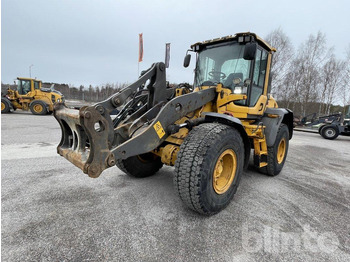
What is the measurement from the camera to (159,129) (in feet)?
8.28

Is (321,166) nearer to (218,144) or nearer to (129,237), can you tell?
(218,144)

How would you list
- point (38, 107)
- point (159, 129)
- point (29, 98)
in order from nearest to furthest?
1. point (159, 129)
2. point (38, 107)
3. point (29, 98)

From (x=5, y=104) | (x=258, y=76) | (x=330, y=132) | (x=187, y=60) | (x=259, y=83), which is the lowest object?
(x=330, y=132)

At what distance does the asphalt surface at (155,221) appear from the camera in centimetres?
192

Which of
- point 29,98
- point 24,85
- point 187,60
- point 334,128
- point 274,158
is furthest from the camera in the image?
point 24,85

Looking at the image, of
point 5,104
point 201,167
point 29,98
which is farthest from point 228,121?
point 5,104

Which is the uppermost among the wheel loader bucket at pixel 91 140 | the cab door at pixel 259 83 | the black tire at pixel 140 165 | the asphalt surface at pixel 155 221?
the cab door at pixel 259 83

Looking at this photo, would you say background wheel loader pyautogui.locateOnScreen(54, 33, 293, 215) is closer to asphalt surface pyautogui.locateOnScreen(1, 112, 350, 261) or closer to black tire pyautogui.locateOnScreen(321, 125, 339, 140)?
asphalt surface pyautogui.locateOnScreen(1, 112, 350, 261)

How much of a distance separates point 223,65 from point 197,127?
4.87 ft

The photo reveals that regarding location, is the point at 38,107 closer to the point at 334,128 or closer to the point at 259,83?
the point at 259,83

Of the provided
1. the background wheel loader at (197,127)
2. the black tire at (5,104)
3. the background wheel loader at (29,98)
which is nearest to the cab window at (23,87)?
the background wheel loader at (29,98)

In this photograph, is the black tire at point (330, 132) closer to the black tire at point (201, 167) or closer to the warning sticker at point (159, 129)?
the black tire at point (201, 167)

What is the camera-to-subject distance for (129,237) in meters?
2.10

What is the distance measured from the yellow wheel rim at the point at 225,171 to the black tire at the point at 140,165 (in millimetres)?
1414
